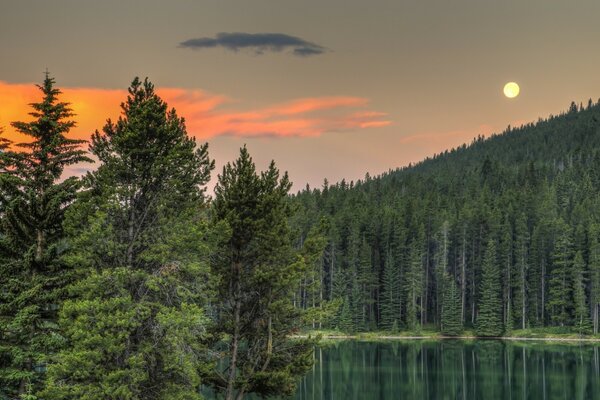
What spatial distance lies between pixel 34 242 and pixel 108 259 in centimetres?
268

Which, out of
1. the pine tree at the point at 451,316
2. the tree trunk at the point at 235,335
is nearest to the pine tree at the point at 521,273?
the pine tree at the point at 451,316

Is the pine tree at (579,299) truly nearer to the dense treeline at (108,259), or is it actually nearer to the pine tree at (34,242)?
the dense treeline at (108,259)

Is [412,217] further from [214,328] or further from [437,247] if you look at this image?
[214,328]

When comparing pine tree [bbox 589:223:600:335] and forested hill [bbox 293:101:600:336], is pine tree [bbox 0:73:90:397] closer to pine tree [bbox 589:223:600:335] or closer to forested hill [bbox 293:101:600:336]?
forested hill [bbox 293:101:600:336]

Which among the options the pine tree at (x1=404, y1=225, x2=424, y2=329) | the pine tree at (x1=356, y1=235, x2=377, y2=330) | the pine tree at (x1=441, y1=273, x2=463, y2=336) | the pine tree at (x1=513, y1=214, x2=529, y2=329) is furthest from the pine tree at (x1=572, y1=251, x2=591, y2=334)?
the pine tree at (x1=356, y1=235, x2=377, y2=330)

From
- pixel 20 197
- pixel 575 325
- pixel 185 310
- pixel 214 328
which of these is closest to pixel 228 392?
pixel 214 328

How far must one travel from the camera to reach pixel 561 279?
122 m

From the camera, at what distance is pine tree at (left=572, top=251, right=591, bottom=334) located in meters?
112

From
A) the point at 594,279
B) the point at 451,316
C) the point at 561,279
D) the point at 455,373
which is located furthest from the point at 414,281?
the point at 455,373

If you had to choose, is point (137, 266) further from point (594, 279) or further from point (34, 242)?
point (594, 279)

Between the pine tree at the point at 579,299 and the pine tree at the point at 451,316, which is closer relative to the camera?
the pine tree at the point at 579,299

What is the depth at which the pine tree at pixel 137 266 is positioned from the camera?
23578 millimetres

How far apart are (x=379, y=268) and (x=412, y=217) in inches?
546

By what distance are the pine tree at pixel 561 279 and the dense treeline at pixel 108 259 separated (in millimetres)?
98742
